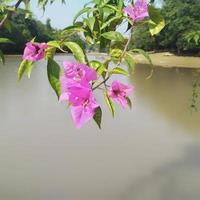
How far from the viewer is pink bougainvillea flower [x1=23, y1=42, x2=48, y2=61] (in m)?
0.72

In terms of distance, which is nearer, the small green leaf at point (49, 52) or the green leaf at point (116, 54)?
the small green leaf at point (49, 52)

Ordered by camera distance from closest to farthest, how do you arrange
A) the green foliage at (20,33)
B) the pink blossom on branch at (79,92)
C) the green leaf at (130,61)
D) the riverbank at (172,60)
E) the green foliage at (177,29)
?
the pink blossom on branch at (79,92) → the green leaf at (130,61) → the green foliage at (20,33) → the green foliage at (177,29) → the riverbank at (172,60)

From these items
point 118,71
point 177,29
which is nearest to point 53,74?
point 118,71

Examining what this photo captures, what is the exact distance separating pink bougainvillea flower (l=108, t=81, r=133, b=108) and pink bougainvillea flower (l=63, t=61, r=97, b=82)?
96 mm

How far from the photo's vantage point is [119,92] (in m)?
0.76

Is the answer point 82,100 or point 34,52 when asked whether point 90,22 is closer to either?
point 34,52

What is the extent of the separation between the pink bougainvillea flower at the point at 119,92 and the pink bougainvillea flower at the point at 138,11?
0.40 ft

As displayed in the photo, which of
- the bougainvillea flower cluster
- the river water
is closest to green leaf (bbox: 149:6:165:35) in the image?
the bougainvillea flower cluster

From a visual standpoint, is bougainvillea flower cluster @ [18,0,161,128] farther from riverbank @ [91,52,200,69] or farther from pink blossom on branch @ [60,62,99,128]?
riverbank @ [91,52,200,69]

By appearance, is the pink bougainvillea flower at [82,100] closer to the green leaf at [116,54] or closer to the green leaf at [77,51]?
the green leaf at [77,51]

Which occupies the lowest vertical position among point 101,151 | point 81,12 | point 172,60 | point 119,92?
point 172,60

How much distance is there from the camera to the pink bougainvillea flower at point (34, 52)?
0.72 m

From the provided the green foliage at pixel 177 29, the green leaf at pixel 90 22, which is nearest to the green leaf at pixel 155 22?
the green leaf at pixel 90 22

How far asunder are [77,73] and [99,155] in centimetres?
608
